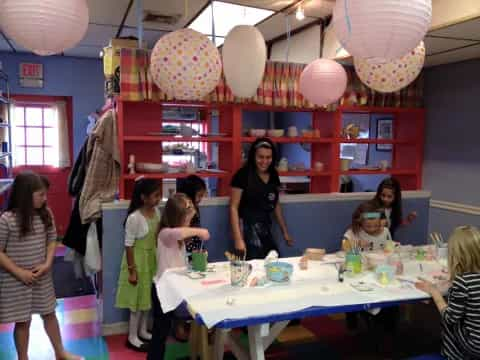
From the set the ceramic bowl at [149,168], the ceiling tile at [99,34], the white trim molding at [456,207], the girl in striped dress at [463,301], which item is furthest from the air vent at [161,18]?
the girl in striped dress at [463,301]

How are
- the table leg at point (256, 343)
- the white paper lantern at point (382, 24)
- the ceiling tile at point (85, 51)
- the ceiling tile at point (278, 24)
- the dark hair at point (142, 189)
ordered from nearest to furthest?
the white paper lantern at point (382, 24) → the table leg at point (256, 343) → the dark hair at point (142, 189) → the ceiling tile at point (278, 24) → the ceiling tile at point (85, 51)

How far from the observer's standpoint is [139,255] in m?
3.02

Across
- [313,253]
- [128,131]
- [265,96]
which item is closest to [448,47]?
[265,96]

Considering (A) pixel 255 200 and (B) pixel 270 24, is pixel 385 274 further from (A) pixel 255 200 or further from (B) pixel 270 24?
(B) pixel 270 24

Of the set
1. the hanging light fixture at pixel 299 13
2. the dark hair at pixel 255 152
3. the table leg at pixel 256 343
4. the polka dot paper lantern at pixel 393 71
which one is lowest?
the table leg at pixel 256 343

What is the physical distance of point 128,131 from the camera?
365cm

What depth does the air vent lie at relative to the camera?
4.18 meters

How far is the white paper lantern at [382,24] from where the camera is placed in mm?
1717

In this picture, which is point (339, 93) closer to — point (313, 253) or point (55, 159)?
point (313, 253)

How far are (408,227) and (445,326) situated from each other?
2.29 metres

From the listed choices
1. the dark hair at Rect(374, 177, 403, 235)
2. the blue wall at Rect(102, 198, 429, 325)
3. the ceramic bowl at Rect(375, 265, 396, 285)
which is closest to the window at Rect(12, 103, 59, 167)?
the blue wall at Rect(102, 198, 429, 325)

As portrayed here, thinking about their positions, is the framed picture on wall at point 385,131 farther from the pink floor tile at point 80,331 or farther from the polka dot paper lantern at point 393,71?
the pink floor tile at point 80,331

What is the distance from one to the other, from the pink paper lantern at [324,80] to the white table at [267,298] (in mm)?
1257

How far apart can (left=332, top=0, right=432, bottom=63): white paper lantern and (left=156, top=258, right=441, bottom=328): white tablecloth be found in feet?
3.66
